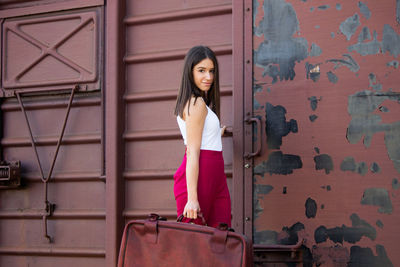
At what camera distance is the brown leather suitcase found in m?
2.08

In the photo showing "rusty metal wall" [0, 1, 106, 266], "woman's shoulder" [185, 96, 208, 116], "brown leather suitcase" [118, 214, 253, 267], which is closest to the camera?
"brown leather suitcase" [118, 214, 253, 267]

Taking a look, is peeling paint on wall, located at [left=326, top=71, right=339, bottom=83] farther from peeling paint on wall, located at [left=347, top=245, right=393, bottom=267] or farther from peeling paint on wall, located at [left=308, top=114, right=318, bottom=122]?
peeling paint on wall, located at [left=347, top=245, right=393, bottom=267]

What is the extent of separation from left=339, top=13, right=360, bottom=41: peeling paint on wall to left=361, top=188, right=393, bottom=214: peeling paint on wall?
90 cm

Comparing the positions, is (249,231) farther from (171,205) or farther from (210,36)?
(210,36)

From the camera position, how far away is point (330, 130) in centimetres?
286

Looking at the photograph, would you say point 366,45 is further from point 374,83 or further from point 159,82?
point 159,82

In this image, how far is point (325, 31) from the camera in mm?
2908

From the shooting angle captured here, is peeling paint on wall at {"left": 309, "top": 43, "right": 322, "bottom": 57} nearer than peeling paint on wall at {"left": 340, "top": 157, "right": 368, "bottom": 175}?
No

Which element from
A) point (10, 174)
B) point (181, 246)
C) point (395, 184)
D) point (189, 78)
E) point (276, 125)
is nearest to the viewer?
point (181, 246)

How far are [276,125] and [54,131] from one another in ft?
5.44

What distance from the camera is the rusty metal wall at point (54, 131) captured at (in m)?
3.46

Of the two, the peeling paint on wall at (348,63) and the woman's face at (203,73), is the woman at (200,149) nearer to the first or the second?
the woman's face at (203,73)

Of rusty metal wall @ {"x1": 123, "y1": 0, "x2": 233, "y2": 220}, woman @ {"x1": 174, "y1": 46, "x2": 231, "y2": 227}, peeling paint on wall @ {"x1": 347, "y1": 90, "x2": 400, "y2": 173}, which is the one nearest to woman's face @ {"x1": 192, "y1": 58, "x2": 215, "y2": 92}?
woman @ {"x1": 174, "y1": 46, "x2": 231, "y2": 227}

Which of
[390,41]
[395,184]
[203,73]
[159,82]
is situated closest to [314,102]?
[390,41]
